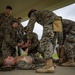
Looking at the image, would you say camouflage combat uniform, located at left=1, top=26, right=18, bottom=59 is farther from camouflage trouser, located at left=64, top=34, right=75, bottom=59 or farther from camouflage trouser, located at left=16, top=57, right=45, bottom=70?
camouflage trouser, located at left=64, top=34, right=75, bottom=59

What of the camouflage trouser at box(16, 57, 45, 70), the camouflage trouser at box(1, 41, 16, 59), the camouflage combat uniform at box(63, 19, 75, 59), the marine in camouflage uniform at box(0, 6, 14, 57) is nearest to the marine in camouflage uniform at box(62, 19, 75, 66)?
the camouflage combat uniform at box(63, 19, 75, 59)

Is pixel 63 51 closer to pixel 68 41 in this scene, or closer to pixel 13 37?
pixel 68 41

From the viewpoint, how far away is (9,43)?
4.30 m

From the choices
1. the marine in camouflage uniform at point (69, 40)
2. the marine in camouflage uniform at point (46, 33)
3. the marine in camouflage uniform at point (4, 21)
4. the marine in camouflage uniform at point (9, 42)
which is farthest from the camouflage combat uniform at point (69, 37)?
the marine in camouflage uniform at point (4, 21)

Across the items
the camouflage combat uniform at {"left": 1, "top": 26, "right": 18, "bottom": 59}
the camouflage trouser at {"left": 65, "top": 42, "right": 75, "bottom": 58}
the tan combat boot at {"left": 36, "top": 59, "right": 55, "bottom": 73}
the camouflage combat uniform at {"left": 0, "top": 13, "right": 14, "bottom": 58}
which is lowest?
the tan combat boot at {"left": 36, "top": 59, "right": 55, "bottom": 73}

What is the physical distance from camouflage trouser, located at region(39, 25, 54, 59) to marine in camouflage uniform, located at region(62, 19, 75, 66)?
73cm

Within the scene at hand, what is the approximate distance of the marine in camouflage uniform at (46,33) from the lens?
2.96 metres

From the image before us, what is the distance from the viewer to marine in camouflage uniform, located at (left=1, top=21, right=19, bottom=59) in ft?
14.1

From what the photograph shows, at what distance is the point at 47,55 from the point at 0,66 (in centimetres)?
88

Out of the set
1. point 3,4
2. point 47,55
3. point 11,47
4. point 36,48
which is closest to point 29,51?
point 36,48

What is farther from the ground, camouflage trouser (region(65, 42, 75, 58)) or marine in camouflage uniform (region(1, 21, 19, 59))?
marine in camouflage uniform (region(1, 21, 19, 59))

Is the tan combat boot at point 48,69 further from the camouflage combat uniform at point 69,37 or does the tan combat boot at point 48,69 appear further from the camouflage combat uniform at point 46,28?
the camouflage combat uniform at point 69,37

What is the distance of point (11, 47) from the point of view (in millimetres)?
4363

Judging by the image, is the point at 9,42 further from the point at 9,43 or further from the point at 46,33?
the point at 46,33
